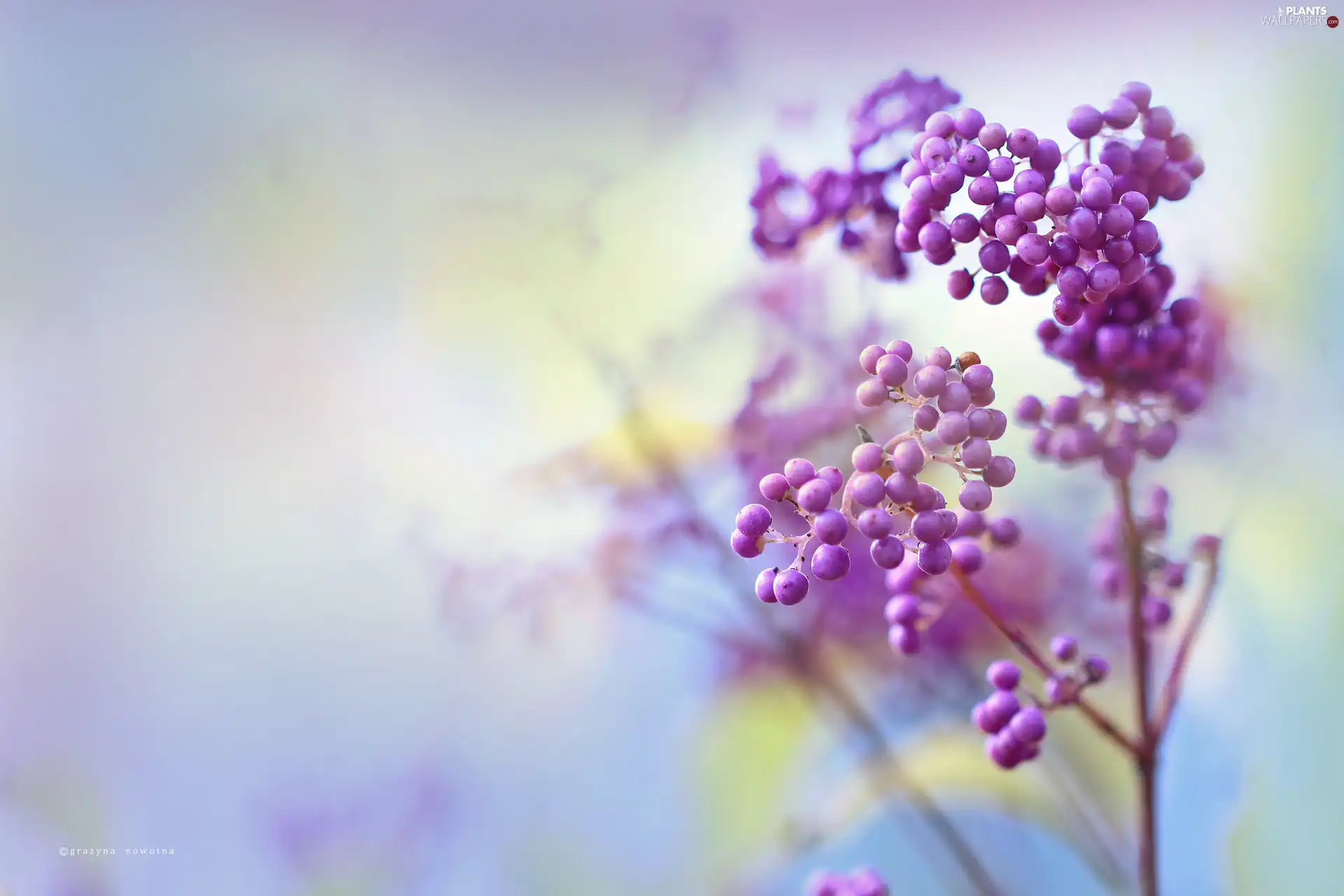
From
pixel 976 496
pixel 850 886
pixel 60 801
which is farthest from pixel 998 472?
pixel 60 801

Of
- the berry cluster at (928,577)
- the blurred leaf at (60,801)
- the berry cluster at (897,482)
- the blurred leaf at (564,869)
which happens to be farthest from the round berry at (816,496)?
the blurred leaf at (60,801)

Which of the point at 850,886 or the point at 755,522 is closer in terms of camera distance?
the point at 755,522

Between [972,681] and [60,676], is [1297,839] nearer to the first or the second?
[972,681]

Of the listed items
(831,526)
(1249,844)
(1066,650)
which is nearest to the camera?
(831,526)

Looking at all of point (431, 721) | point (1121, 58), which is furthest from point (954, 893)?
point (1121, 58)

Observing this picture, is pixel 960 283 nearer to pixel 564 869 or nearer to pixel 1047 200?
pixel 1047 200

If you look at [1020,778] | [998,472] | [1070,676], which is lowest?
[1020,778]

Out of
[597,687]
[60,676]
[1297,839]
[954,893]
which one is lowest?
[1297,839]

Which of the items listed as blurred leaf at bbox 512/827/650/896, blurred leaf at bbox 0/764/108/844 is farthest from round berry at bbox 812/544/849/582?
blurred leaf at bbox 0/764/108/844

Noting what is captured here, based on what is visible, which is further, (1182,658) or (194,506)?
(194,506)
